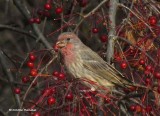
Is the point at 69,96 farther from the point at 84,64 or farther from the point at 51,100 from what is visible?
the point at 84,64

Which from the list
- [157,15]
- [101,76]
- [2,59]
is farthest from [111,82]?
[2,59]

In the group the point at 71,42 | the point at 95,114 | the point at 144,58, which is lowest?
the point at 95,114

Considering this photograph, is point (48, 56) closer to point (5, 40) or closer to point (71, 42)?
point (71, 42)

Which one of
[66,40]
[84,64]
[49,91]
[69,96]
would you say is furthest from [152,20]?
[49,91]

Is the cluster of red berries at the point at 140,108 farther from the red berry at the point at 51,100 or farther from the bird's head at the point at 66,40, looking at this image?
the bird's head at the point at 66,40

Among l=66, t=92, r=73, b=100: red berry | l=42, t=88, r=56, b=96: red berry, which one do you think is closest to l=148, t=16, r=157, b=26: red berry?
l=66, t=92, r=73, b=100: red berry

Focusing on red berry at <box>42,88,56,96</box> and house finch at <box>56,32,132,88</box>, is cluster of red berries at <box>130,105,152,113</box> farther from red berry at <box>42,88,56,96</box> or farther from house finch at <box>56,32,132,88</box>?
red berry at <box>42,88,56,96</box>

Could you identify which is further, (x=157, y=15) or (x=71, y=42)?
(x=71, y=42)

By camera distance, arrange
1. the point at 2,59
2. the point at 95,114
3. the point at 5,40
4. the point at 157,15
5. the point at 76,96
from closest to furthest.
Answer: the point at 76,96
the point at 95,114
the point at 157,15
the point at 2,59
the point at 5,40
